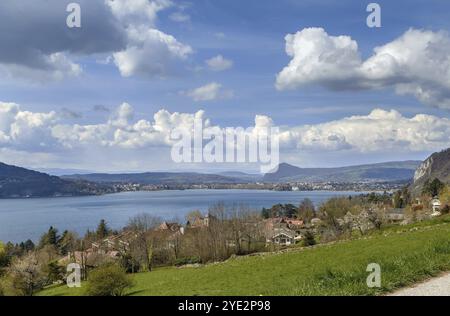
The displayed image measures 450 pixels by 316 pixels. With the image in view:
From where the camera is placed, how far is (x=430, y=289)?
35.1 ft

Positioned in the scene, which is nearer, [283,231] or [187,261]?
[187,261]

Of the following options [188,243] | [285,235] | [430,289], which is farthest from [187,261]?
[430,289]

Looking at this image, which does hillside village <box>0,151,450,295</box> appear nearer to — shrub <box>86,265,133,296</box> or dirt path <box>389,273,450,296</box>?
shrub <box>86,265,133,296</box>

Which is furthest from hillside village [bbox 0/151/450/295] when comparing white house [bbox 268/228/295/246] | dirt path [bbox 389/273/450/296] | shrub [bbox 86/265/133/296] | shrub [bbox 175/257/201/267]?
→ dirt path [bbox 389/273/450/296]

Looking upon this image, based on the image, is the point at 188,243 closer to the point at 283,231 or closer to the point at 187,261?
the point at 187,261

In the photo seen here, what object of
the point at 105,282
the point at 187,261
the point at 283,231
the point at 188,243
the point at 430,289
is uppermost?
the point at 430,289

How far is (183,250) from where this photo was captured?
228 ft

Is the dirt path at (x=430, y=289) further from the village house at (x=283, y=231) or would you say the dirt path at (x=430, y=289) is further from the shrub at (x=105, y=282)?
the village house at (x=283, y=231)

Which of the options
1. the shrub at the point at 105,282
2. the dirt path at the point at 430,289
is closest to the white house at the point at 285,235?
the shrub at the point at 105,282

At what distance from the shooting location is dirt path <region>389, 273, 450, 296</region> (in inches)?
405

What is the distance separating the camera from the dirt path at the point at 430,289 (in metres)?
10.3
